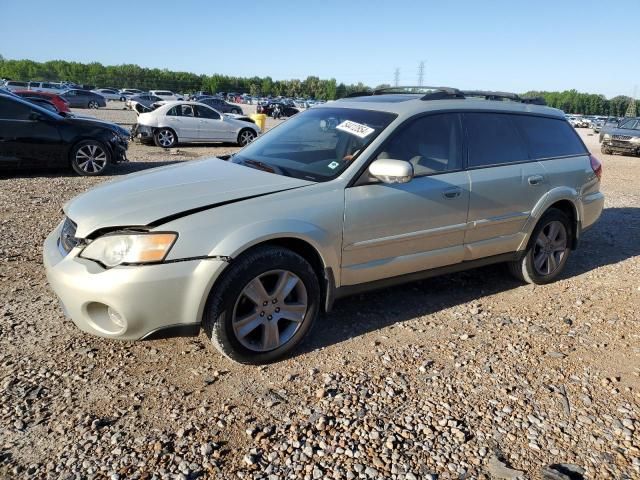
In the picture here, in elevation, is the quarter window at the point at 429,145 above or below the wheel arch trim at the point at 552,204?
above

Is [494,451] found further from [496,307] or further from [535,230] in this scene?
[535,230]

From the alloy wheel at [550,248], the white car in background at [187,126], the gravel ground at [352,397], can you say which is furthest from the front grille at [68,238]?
the white car in background at [187,126]

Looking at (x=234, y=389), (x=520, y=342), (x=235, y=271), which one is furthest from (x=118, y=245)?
(x=520, y=342)

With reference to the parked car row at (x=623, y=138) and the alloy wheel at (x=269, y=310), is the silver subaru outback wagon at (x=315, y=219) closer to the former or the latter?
the alloy wheel at (x=269, y=310)

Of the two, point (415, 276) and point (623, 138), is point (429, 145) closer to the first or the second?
point (415, 276)

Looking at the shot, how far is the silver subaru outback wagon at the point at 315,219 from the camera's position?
2.93m

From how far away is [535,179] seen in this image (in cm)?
462

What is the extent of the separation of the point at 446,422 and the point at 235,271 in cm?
145

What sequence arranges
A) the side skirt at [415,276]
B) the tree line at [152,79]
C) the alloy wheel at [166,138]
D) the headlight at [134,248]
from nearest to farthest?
the headlight at [134,248] < the side skirt at [415,276] < the alloy wheel at [166,138] < the tree line at [152,79]

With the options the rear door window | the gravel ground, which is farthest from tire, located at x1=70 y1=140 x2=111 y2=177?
the gravel ground

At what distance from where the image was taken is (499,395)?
10.2ft

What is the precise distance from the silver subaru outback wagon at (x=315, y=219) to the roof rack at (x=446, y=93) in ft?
0.09

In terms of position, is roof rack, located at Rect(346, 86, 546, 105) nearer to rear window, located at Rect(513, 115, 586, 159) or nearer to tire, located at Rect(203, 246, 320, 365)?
rear window, located at Rect(513, 115, 586, 159)

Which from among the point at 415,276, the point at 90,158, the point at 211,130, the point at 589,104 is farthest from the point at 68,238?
the point at 589,104
